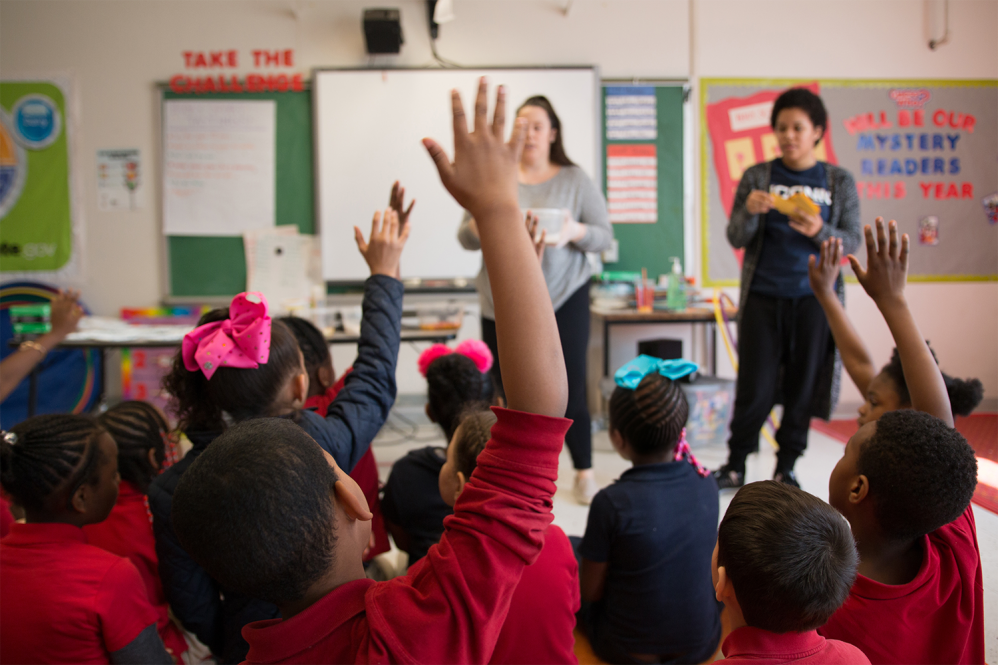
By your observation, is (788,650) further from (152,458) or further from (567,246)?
(567,246)

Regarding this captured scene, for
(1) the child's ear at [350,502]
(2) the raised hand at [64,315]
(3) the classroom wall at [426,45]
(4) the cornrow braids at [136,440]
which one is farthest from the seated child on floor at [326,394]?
(3) the classroom wall at [426,45]

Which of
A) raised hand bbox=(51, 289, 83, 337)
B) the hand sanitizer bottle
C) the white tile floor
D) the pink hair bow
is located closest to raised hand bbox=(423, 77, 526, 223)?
the pink hair bow

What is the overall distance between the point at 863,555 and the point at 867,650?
131 millimetres

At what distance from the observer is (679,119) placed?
375 centimetres

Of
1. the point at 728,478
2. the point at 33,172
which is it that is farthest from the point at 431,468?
the point at 33,172

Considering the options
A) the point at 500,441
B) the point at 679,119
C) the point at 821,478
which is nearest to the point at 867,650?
the point at 500,441

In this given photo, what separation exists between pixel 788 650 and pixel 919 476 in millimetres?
379

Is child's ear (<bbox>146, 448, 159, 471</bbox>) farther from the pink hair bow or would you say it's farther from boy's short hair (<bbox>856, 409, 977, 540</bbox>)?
boy's short hair (<bbox>856, 409, 977, 540</bbox>)

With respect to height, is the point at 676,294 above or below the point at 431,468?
above

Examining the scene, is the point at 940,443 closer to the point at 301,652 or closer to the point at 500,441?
the point at 500,441

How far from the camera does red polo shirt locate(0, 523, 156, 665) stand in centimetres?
87

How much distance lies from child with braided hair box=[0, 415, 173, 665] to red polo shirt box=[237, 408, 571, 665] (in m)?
0.54

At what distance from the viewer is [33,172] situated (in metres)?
3.67

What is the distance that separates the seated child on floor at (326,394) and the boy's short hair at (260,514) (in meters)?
0.91
